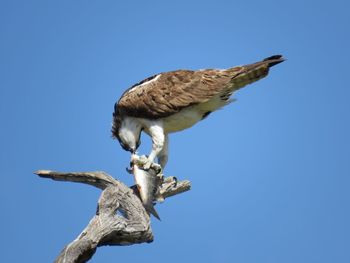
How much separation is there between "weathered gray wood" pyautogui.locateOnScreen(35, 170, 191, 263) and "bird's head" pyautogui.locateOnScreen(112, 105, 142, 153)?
178 cm

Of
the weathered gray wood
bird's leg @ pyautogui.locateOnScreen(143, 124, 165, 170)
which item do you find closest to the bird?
the weathered gray wood

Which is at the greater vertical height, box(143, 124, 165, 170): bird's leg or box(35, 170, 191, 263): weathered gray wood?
box(143, 124, 165, 170): bird's leg

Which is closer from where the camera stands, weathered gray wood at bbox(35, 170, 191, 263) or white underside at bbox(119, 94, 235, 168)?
weathered gray wood at bbox(35, 170, 191, 263)

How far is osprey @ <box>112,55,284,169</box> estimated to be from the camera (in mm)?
10516

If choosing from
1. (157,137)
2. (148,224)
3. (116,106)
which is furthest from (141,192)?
(116,106)

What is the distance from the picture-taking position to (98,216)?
838 cm

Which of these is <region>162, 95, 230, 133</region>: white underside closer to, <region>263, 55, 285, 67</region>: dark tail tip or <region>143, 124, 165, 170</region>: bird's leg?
<region>143, 124, 165, 170</region>: bird's leg

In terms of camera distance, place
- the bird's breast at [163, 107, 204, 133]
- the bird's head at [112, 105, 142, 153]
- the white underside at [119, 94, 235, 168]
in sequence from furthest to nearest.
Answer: the bird's head at [112, 105, 142, 153] → the bird's breast at [163, 107, 204, 133] → the white underside at [119, 94, 235, 168]

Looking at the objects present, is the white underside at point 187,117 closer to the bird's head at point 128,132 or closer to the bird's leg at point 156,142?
the bird's leg at point 156,142

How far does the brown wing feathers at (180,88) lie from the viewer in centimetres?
1052

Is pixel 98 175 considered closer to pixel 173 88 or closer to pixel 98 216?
pixel 98 216

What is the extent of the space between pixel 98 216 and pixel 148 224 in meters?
0.79

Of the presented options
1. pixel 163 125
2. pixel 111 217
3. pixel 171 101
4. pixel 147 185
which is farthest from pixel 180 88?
pixel 111 217

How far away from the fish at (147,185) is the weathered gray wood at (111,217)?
0.21 meters
